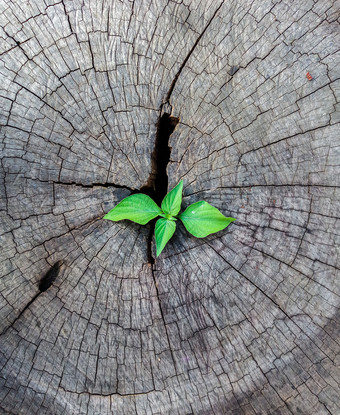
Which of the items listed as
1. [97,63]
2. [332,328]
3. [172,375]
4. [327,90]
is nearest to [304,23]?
[327,90]

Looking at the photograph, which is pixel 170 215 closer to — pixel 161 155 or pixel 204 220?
pixel 204 220

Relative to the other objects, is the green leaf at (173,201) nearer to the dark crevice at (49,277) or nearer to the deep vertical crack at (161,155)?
the deep vertical crack at (161,155)

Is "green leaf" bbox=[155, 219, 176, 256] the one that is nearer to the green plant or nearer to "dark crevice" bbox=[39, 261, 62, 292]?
the green plant

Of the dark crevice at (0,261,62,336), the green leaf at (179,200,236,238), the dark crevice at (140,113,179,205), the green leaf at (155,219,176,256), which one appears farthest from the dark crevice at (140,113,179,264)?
the dark crevice at (0,261,62,336)

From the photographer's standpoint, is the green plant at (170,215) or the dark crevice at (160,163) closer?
the green plant at (170,215)

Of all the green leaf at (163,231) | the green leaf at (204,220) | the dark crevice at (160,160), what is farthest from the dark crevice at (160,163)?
the green leaf at (204,220)
